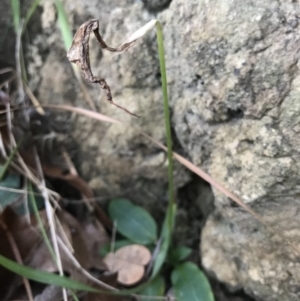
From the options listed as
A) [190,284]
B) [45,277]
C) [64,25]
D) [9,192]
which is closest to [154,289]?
[190,284]

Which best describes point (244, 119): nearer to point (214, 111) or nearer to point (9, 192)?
point (214, 111)

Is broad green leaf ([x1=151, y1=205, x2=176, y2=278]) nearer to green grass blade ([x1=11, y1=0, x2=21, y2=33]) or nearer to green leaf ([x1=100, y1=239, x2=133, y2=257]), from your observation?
green leaf ([x1=100, y1=239, x2=133, y2=257])

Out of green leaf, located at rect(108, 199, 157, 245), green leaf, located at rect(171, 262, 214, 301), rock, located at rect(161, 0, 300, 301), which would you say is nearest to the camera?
rock, located at rect(161, 0, 300, 301)

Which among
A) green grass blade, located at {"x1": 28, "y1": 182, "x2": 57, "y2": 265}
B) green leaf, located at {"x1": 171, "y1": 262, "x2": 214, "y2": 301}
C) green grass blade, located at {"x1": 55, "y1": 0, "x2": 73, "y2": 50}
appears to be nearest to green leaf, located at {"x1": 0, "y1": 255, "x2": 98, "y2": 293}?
green grass blade, located at {"x1": 28, "y1": 182, "x2": 57, "y2": 265}

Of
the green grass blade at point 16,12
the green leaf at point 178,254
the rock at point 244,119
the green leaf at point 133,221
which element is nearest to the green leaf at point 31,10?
the green grass blade at point 16,12

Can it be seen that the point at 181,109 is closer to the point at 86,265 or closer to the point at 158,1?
the point at 158,1

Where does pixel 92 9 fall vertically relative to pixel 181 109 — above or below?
above

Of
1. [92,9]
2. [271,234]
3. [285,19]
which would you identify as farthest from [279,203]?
[92,9]
